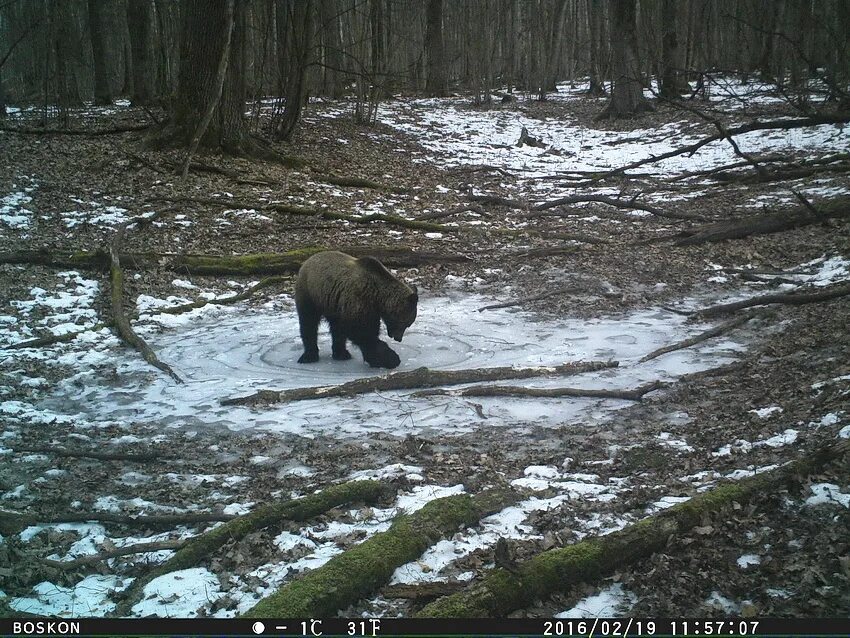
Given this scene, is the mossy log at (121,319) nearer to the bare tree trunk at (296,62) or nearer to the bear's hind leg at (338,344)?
the bear's hind leg at (338,344)

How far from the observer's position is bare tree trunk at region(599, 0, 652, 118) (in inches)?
1061

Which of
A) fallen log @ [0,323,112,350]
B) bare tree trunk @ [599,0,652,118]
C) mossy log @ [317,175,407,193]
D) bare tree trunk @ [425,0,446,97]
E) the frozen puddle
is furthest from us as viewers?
bare tree trunk @ [425,0,446,97]

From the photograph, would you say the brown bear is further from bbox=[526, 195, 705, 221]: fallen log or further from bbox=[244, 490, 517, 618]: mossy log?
bbox=[526, 195, 705, 221]: fallen log

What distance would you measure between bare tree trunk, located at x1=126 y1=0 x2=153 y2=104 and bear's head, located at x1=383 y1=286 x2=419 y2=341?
20744 mm

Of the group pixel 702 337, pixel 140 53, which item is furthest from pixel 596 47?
pixel 702 337

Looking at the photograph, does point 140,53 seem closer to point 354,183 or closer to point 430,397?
point 354,183

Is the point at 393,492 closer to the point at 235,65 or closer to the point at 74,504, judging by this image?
the point at 74,504

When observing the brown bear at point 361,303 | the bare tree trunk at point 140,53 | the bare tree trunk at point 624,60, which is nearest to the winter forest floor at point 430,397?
the brown bear at point 361,303

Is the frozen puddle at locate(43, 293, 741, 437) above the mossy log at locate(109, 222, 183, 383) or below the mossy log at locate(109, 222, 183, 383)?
below

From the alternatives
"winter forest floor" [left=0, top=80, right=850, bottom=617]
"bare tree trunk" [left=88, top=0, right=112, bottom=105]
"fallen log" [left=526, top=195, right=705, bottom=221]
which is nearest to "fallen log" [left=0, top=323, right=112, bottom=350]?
"winter forest floor" [left=0, top=80, right=850, bottom=617]

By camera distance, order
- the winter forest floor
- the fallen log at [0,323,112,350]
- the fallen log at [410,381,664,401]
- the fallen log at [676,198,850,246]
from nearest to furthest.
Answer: the winter forest floor
the fallen log at [410,381,664,401]
the fallen log at [0,323,112,350]
the fallen log at [676,198,850,246]

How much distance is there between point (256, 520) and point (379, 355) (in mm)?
4109

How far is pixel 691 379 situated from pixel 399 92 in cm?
3526

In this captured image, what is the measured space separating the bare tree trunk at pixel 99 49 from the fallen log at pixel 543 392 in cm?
2625
